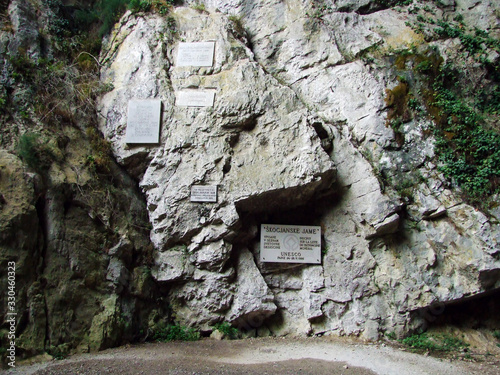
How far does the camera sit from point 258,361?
4.99 meters

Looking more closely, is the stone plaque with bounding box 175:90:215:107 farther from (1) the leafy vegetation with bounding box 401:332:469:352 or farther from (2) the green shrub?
(1) the leafy vegetation with bounding box 401:332:469:352

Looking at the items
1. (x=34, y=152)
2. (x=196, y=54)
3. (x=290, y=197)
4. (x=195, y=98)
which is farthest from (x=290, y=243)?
(x=34, y=152)

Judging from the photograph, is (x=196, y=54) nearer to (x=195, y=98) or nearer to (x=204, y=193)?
(x=195, y=98)

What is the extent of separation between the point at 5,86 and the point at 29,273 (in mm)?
3773

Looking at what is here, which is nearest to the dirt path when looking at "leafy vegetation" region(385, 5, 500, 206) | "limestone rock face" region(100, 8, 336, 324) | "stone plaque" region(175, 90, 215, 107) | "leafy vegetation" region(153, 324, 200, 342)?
"leafy vegetation" region(153, 324, 200, 342)

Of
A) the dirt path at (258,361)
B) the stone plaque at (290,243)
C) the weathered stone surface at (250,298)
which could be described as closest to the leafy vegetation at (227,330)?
the weathered stone surface at (250,298)

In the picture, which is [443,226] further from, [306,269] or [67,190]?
[67,190]

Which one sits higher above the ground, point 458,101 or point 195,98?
point 458,101

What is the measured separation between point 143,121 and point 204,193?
204 cm

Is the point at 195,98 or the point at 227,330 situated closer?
the point at 227,330

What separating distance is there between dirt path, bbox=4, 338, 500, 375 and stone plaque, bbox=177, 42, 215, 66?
18.9 ft

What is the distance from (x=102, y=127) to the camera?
23.5 feet

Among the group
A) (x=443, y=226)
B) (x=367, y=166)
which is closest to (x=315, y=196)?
(x=367, y=166)

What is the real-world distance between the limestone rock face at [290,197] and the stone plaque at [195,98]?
13 cm
